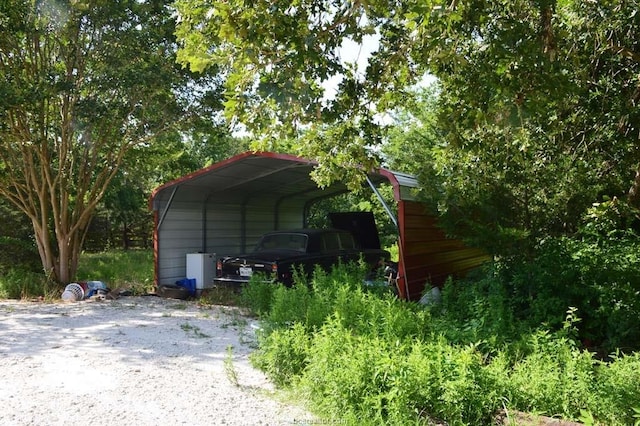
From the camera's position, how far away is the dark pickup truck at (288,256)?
990 cm

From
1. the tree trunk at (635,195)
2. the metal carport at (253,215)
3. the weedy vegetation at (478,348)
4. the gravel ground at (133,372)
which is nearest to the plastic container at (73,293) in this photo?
the gravel ground at (133,372)

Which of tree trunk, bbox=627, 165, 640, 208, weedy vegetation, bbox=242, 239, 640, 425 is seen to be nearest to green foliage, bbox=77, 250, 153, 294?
weedy vegetation, bbox=242, 239, 640, 425

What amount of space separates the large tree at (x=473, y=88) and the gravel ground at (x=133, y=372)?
8.76 feet

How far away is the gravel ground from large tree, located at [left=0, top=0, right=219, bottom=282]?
3728 mm

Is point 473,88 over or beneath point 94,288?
over

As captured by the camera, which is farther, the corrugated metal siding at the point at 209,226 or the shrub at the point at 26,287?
the corrugated metal siding at the point at 209,226

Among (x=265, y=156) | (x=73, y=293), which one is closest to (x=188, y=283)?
(x=73, y=293)

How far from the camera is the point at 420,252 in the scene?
1072 cm

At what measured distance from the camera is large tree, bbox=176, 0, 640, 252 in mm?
5270

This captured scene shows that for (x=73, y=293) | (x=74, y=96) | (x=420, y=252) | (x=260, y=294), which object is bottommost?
(x=73, y=293)

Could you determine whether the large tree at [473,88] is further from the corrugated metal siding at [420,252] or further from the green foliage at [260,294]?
the green foliage at [260,294]

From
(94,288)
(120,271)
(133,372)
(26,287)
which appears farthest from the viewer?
(120,271)

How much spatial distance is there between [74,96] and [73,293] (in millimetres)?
4021

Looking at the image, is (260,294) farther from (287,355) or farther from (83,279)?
(83,279)
